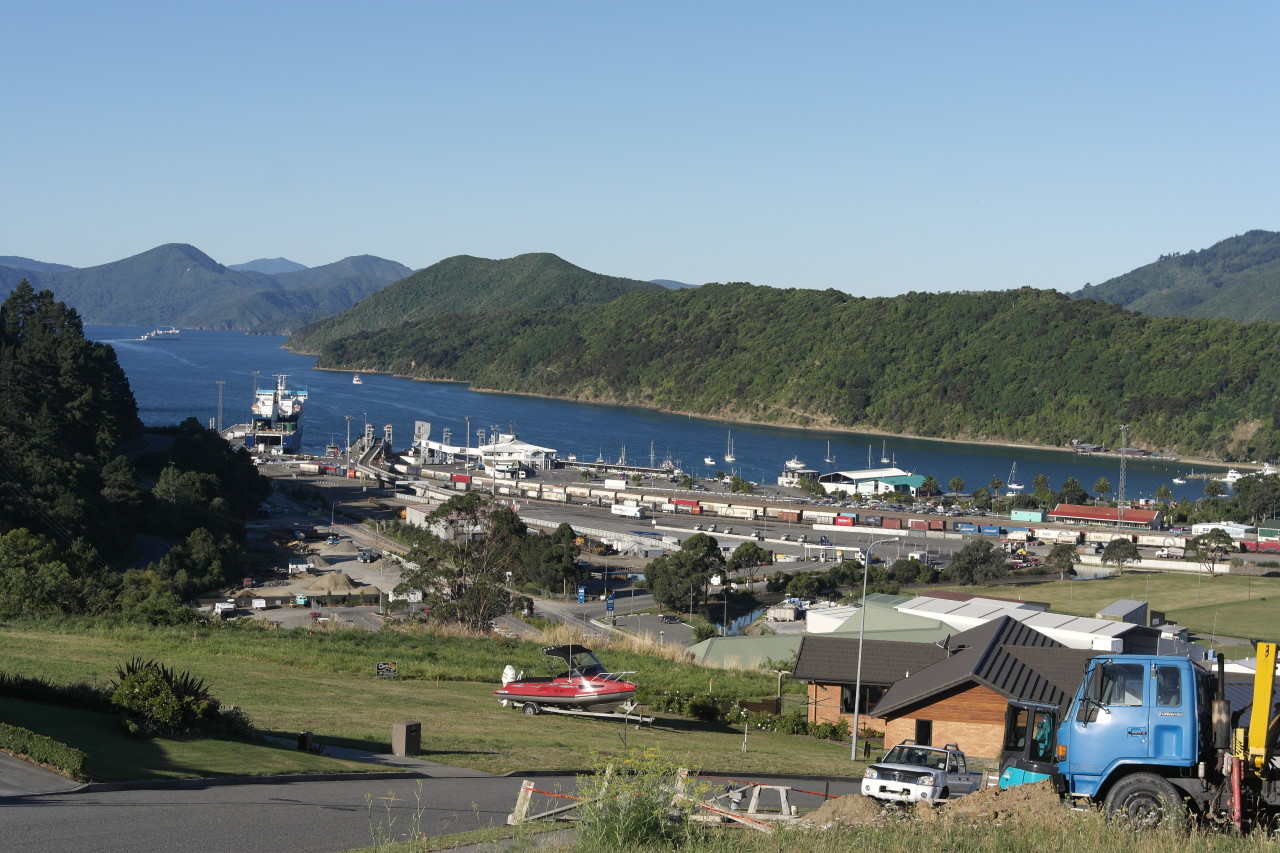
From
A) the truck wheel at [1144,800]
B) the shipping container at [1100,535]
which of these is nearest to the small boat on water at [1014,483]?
the shipping container at [1100,535]

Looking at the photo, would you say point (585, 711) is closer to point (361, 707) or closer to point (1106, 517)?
point (361, 707)

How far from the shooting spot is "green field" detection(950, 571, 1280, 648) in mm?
29719

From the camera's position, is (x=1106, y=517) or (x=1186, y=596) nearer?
(x=1186, y=596)

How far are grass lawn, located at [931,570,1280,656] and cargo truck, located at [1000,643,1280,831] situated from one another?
912 inches

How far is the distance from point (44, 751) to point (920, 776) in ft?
18.2

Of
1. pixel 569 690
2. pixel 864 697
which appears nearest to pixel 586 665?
pixel 569 690

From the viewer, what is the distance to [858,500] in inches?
2670

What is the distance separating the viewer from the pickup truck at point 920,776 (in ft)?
26.5

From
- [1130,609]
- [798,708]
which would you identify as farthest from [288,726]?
[1130,609]

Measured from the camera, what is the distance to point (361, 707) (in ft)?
35.9

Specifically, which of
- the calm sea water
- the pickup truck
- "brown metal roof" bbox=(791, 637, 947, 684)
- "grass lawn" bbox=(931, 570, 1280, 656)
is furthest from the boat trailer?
the calm sea water

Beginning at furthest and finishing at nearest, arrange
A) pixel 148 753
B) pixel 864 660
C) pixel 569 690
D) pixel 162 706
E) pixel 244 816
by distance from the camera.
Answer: pixel 864 660
pixel 569 690
pixel 162 706
pixel 148 753
pixel 244 816

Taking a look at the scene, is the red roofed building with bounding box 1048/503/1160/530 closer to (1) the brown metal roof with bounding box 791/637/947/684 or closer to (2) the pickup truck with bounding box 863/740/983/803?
(1) the brown metal roof with bounding box 791/637/947/684

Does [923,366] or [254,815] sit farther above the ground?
[923,366]
